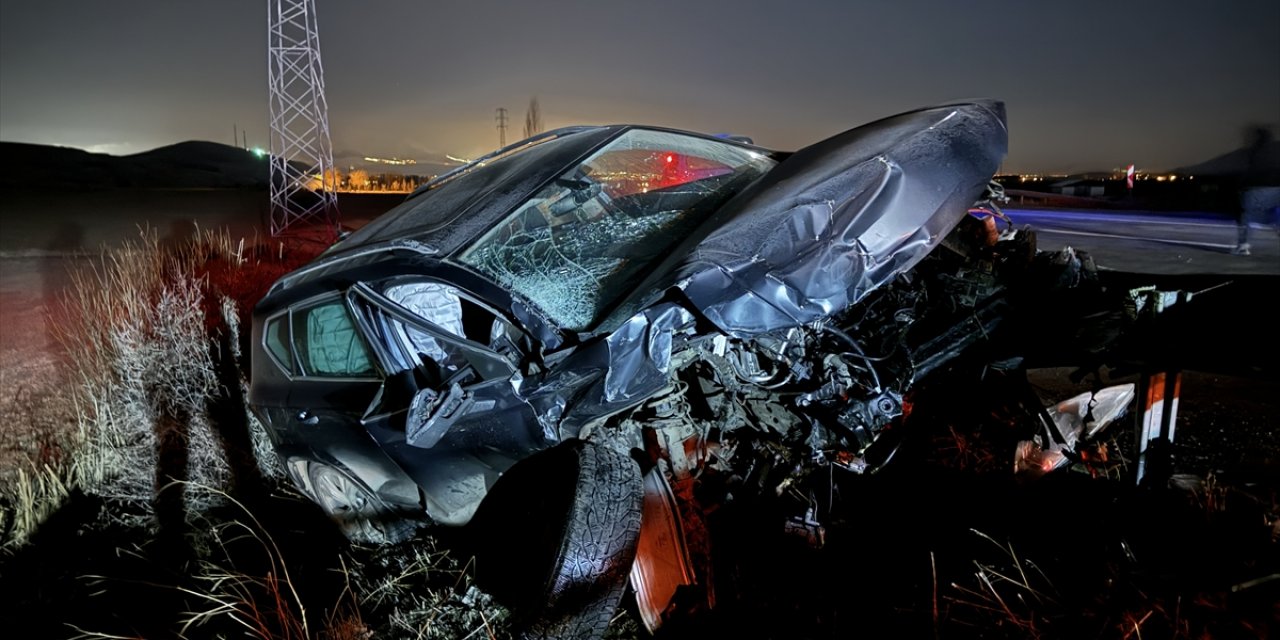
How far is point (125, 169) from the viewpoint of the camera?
179 ft

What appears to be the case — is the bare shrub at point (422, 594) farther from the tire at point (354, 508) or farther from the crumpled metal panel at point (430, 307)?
the crumpled metal panel at point (430, 307)

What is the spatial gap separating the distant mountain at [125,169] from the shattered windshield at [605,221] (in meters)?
48.9

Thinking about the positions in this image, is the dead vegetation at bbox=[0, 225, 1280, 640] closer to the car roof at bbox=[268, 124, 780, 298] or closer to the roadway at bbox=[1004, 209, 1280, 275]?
the car roof at bbox=[268, 124, 780, 298]

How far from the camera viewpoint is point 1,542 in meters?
3.89

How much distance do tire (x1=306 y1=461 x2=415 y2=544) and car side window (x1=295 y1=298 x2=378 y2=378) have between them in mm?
464

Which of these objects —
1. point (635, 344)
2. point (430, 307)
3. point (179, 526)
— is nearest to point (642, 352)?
point (635, 344)

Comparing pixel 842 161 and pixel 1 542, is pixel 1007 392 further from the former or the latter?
pixel 1 542

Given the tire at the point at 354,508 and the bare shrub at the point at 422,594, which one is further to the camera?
the tire at the point at 354,508

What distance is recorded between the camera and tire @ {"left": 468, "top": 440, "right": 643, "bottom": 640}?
228 centimetres

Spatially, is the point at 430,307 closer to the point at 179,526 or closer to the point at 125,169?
the point at 179,526

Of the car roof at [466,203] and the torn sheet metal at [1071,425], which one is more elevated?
the car roof at [466,203]

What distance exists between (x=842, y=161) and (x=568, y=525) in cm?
187

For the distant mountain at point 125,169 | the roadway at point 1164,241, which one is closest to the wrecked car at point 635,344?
the roadway at point 1164,241

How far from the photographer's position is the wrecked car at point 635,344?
2.41 meters
